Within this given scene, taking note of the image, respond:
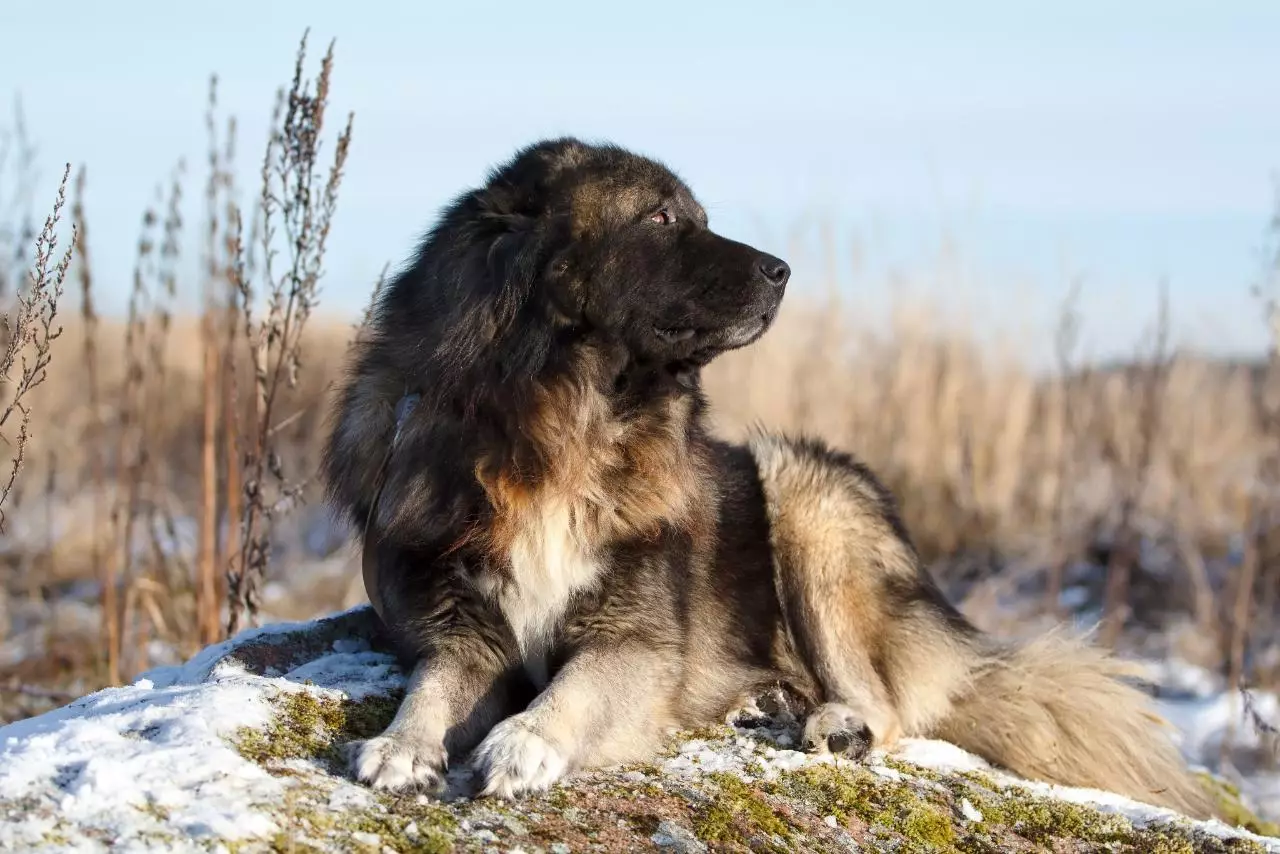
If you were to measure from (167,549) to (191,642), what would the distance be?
3.40 meters

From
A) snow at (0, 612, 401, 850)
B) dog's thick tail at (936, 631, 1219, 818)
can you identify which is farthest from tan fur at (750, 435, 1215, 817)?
snow at (0, 612, 401, 850)

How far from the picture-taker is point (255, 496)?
4.77 m

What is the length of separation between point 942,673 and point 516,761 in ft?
6.38

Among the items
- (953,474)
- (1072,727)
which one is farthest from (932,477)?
(1072,727)

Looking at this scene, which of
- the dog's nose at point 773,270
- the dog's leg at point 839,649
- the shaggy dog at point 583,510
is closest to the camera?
the shaggy dog at point 583,510

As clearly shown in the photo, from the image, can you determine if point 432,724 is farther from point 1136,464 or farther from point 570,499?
point 1136,464

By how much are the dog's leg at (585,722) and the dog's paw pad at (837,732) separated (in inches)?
16.8

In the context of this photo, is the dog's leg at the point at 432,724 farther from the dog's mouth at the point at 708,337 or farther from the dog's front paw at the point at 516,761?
the dog's mouth at the point at 708,337

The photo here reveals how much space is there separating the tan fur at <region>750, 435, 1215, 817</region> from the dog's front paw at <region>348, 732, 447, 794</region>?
166 cm

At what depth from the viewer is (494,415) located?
11.2 feet

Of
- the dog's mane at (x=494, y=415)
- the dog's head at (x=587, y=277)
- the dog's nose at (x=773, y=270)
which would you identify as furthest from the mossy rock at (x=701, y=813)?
the dog's nose at (x=773, y=270)

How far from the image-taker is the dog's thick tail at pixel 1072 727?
4.14m

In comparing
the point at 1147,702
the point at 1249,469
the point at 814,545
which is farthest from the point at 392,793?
the point at 1249,469

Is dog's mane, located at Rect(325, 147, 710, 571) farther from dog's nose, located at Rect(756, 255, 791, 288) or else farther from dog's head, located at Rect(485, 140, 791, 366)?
dog's nose, located at Rect(756, 255, 791, 288)
